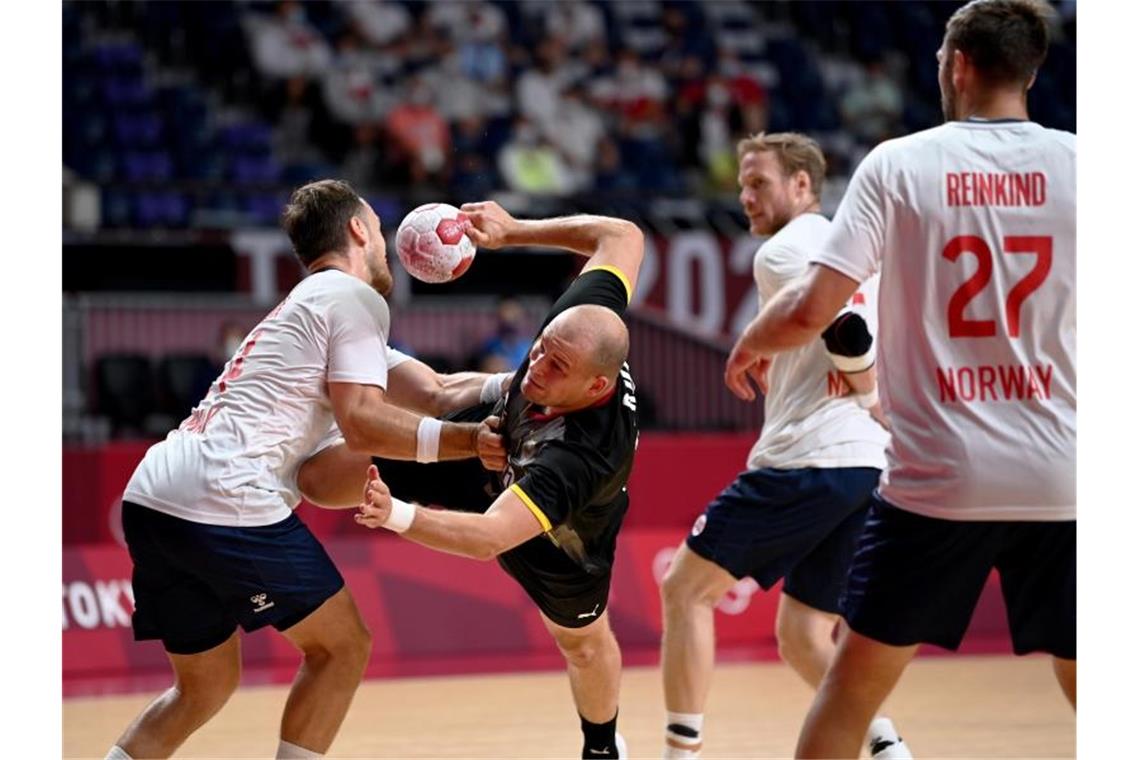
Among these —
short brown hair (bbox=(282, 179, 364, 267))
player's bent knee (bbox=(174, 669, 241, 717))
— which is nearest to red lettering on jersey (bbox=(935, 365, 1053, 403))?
short brown hair (bbox=(282, 179, 364, 267))

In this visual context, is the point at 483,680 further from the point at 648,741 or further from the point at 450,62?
the point at 450,62

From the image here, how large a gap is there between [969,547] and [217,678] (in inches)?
103

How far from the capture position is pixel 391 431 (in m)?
5.26

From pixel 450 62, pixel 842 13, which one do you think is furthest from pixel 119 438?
pixel 842 13

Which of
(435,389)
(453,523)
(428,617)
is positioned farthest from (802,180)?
(428,617)

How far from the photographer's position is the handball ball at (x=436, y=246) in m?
5.56

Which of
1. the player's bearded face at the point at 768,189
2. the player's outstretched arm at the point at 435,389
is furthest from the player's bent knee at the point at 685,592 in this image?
the player's bearded face at the point at 768,189

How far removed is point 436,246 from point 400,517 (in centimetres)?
131

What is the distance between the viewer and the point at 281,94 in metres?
16.1

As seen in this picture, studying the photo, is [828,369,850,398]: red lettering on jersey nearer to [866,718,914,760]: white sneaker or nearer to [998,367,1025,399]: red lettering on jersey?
[866,718,914,760]: white sneaker

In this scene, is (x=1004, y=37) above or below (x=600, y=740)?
above

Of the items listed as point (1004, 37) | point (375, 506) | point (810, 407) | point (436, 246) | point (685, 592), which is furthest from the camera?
point (810, 407)

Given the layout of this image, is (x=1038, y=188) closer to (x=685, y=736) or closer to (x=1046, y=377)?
(x=1046, y=377)

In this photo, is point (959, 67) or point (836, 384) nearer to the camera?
point (959, 67)
